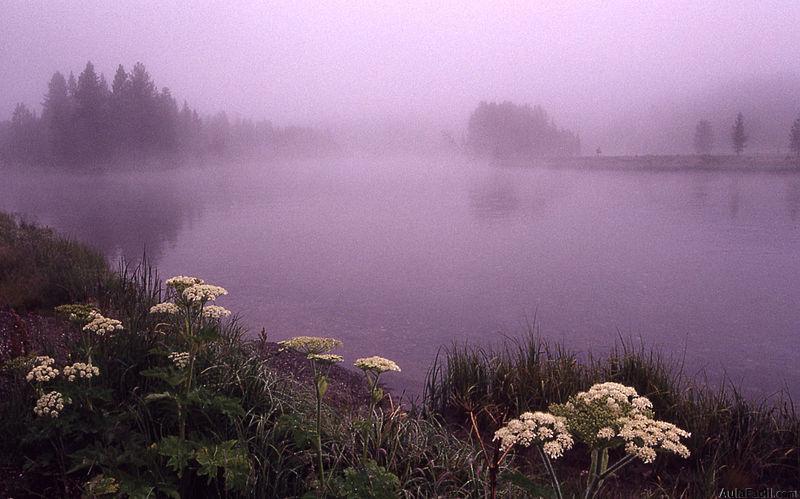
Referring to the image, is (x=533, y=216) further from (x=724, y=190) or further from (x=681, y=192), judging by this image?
(x=724, y=190)

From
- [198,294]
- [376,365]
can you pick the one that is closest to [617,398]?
[376,365]

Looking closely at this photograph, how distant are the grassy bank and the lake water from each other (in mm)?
2585

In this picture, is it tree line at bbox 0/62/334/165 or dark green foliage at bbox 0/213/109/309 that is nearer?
dark green foliage at bbox 0/213/109/309

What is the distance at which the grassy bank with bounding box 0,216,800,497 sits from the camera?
323cm

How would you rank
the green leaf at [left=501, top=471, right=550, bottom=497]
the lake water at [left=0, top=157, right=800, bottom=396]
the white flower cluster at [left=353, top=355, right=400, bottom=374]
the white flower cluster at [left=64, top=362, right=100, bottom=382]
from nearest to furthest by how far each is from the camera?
1. the green leaf at [left=501, top=471, right=550, bottom=497]
2. the white flower cluster at [left=64, top=362, right=100, bottom=382]
3. the white flower cluster at [left=353, top=355, right=400, bottom=374]
4. the lake water at [left=0, top=157, right=800, bottom=396]

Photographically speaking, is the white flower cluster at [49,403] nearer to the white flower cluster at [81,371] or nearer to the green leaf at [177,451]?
the white flower cluster at [81,371]

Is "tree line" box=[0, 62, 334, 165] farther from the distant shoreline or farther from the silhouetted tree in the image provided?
the distant shoreline

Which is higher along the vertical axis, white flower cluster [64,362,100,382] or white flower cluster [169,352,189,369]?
white flower cluster [64,362,100,382]

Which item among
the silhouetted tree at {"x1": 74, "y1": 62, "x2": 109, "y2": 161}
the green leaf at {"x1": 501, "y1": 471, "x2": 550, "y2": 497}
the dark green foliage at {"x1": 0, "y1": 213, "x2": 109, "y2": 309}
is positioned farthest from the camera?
the silhouetted tree at {"x1": 74, "y1": 62, "x2": 109, "y2": 161}

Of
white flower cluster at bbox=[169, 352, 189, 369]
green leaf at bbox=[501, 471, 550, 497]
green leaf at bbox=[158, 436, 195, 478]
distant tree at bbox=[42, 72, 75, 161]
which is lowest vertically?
green leaf at bbox=[158, 436, 195, 478]

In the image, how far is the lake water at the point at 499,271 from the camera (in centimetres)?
1042

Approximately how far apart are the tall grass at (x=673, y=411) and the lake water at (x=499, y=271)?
135 cm

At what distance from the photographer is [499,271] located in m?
Answer: 16.8

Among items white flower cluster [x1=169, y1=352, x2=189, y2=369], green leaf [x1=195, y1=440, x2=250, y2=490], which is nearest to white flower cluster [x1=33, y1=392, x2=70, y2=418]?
white flower cluster [x1=169, y1=352, x2=189, y2=369]
